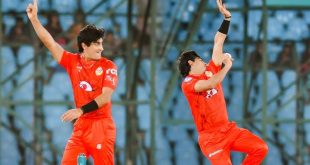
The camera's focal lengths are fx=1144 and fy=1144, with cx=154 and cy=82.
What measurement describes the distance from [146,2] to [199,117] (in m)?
6.52

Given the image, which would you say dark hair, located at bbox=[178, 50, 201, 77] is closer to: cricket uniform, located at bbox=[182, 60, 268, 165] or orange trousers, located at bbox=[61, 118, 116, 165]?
cricket uniform, located at bbox=[182, 60, 268, 165]

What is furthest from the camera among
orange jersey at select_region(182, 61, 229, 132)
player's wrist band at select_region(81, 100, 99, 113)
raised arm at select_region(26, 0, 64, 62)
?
orange jersey at select_region(182, 61, 229, 132)

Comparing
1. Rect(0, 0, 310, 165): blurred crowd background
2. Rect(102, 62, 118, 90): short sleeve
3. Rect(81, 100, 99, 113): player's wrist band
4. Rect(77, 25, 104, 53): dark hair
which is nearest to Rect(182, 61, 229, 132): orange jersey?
Rect(102, 62, 118, 90): short sleeve

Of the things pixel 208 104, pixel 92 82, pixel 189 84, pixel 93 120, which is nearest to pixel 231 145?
pixel 208 104

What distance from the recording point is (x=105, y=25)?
1753cm

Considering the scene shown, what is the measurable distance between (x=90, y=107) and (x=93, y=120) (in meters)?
0.45

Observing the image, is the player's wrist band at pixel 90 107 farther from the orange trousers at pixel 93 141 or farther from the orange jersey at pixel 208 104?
the orange jersey at pixel 208 104

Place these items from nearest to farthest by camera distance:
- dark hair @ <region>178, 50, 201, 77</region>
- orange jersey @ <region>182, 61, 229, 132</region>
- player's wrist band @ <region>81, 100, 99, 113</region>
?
player's wrist band @ <region>81, 100, 99, 113</region>, orange jersey @ <region>182, 61, 229, 132</region>, dark hair @ <region>178, 50, 201, 77</region>

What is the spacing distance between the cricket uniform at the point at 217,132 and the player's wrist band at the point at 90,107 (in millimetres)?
1208

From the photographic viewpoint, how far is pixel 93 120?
1066 cm

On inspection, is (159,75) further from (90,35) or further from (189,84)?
(90,35)

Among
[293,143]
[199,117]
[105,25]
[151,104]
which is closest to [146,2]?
[105,25]

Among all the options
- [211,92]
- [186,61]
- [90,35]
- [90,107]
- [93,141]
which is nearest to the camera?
[90,107]

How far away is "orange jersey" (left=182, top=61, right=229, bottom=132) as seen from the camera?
11.1 meters
